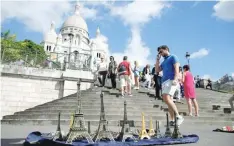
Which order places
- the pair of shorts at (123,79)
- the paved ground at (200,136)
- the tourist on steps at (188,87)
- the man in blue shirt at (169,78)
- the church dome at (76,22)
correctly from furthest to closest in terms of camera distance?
the church dome at (76,22)
the pair of shorts at (123,79)
the tourist on steps at (188,87)
the man in blue shirt at (169,78)
the paved ground at (200,136)

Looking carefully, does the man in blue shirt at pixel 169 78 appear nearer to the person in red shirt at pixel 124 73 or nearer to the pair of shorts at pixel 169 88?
the pair of shorts at pixel 169 88

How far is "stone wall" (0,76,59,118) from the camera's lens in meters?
13.1

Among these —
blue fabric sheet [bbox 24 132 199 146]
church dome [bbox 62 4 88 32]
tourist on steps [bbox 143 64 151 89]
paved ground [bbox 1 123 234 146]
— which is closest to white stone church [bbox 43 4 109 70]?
church dome [bbox 62 4 88 32]

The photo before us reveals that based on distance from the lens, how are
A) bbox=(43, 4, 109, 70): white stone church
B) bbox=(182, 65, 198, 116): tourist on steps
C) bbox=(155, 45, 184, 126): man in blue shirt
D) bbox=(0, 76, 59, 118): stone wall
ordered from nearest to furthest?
bbox=(155, 45, 184, 126): man in blue shirt, bbox=(182, 65, 198, 116): tourist on steps, bbox=(0, 76, 59, 118): stone wall, bbox=(43, 4, 109, 70): white stone church

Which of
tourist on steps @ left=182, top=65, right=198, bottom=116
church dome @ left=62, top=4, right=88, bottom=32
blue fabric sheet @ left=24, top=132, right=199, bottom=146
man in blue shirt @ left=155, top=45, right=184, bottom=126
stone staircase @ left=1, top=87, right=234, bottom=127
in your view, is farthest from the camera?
church dome @ left=62, top=4, right=88, bottom=32

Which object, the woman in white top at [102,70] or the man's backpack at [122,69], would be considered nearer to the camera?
the man's backpack at [122,69]

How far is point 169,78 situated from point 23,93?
33.5ft

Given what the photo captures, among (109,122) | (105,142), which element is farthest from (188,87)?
(105,142)

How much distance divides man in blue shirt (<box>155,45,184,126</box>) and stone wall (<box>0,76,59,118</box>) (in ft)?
31.2

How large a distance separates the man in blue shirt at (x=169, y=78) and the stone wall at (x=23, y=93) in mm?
9516

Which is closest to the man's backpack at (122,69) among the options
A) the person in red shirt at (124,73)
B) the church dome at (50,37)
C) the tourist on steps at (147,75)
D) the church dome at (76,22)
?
the person in red shirt at (124,73)

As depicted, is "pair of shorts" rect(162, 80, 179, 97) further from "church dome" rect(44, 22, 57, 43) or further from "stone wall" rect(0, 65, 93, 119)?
"church dome" rect(44, 22, 57, 43)

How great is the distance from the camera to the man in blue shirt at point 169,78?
539cm

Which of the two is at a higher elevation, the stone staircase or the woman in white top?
the woman in white top
